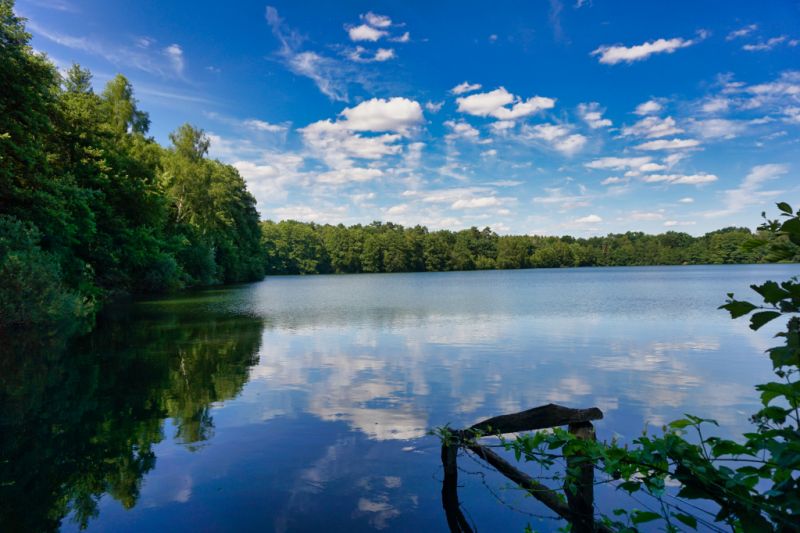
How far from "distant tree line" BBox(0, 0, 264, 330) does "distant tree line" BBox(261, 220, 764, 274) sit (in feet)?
203

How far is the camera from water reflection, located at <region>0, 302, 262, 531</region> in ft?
21.5

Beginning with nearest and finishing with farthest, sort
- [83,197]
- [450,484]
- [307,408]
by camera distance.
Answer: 1. [450,484]
2. [307,408]
3. [83,197]

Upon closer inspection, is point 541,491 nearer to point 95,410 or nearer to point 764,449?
point 764,449

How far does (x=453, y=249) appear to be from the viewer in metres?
147

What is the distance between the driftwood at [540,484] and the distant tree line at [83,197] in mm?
19826

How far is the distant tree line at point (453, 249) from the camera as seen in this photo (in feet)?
430

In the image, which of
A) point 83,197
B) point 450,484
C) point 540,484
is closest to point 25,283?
point 83,197

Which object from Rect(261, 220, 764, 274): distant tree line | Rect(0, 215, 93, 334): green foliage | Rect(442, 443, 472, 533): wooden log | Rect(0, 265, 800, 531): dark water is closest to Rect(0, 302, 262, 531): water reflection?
Rect(0, 265, 800, 531): dark water

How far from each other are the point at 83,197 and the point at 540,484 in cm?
2964

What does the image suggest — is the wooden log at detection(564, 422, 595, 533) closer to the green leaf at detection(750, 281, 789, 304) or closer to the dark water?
the dark water

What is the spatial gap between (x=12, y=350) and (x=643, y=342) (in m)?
21.6

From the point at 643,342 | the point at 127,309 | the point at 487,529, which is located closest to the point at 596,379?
the point at 643,342

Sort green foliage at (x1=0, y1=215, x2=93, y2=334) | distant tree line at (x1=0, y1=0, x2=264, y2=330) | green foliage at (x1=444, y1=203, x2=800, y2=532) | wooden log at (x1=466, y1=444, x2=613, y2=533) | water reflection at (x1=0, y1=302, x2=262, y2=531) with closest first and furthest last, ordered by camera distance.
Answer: green foliage at (x1=444, y1=203, x2=800, y2=532), wooden log at (x1=466, y1=444, x2=613, y2=533), water reflection at (x1=0, y1=302, x2=262, y2=531), green foliage at (x1=0, y1=215, x2=93, y2=334), distant tree line at (x1=0, y1=0, x2=264, y2=330)

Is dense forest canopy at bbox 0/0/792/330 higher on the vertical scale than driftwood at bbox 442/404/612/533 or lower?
higher
